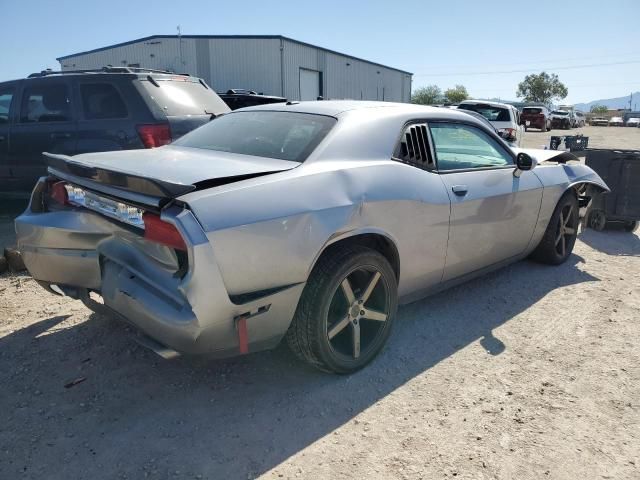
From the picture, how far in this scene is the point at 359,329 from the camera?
9.37 ft

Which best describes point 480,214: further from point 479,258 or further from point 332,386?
point 332,386

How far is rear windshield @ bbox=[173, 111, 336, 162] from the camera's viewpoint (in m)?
2.78

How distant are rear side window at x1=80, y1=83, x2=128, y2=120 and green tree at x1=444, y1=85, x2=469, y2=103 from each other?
6979 centimetres

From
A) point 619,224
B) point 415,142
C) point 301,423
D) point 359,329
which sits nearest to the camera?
point 301,423

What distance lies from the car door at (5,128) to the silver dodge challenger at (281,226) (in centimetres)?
375

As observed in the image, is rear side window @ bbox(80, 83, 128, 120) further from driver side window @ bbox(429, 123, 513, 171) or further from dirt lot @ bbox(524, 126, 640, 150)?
dirt lot @ bbox(524, 126, 640, 150)

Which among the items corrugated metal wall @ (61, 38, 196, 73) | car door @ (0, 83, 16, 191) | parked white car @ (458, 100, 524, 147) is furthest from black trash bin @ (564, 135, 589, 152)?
corrugated metal wall @ (61, 38, 196, 73)

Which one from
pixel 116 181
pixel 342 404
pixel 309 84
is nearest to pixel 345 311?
pixel 342 404

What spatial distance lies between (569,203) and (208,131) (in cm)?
349

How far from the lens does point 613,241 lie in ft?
19.3

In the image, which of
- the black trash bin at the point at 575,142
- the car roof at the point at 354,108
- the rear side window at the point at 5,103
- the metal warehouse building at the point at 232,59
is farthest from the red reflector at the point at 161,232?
the metal warehouse building at the point at 232,59

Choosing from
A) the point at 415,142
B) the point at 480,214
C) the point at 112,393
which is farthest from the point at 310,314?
the point at 480,214

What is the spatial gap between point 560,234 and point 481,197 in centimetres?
175

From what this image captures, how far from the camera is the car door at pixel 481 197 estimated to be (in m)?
3.33
